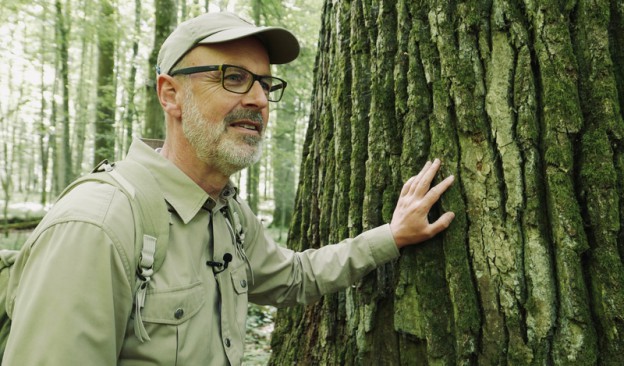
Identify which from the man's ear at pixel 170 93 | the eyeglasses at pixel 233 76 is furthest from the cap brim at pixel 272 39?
the man's ear at pixel 170 93

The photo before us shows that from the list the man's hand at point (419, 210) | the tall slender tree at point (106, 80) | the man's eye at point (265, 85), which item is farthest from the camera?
the tall slender tree at point (106, 80)

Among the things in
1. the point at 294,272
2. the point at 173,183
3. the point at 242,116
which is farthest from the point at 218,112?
the point at 294,272

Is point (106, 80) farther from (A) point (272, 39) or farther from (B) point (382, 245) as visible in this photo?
(B) point (382, 245)

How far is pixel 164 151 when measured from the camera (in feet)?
7.81

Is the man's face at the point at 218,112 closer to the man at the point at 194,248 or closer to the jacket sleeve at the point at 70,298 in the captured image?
the man at the point at 194,248

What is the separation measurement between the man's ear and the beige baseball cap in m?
0.05

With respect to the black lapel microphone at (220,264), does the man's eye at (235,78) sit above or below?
above

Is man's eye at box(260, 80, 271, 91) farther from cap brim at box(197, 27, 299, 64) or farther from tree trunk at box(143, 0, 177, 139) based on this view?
tree trunk at box(143, 0, 177, 139)

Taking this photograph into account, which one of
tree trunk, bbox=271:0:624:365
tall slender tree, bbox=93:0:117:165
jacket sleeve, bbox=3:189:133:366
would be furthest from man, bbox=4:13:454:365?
tall slender tree, bbox=93:0:117:165

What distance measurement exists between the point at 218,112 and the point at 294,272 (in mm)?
1063

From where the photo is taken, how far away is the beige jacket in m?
1.38

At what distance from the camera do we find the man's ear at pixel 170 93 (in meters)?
2.32

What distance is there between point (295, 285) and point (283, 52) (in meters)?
1.41

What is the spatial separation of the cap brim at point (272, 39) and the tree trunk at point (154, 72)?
5.11m
